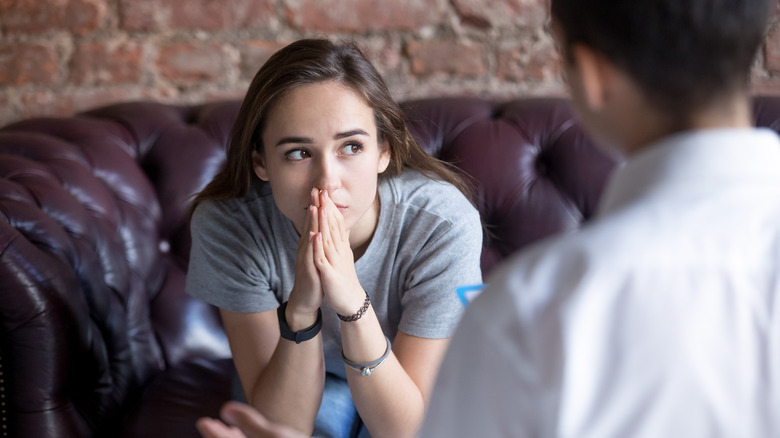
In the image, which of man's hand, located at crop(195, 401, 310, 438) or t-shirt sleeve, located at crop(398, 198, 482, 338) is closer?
man's hand, located at crop(195, 401, 310, 438)

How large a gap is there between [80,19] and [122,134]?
47 centimetres

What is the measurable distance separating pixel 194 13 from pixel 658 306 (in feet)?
6.12

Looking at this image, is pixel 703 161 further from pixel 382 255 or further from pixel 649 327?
pixel 382 255

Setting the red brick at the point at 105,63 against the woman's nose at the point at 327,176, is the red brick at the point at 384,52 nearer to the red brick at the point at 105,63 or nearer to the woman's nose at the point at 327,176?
the red brick at the point at 105,63

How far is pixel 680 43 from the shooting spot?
0.55 meters

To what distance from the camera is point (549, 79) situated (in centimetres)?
209

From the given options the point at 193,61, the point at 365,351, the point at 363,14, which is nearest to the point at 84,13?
the point at 193,61

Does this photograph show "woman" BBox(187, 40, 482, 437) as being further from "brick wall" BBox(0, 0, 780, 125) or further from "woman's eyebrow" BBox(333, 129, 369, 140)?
"brick wall" BBox(0, 0, 780, 125)

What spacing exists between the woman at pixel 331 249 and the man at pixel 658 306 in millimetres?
629

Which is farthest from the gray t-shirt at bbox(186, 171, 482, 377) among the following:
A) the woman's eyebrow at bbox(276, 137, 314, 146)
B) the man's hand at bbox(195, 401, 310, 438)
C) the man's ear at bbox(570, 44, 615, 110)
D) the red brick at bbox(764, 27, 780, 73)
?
the red brick at bbox(764, 27, 780, 73)

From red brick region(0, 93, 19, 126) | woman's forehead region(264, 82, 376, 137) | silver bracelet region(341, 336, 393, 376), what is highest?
woman's forehead region(264, 82, 376, 137)

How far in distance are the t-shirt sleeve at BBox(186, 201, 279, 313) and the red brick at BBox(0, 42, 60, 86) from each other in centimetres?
104

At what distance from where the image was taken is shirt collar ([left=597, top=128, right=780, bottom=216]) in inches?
20.9

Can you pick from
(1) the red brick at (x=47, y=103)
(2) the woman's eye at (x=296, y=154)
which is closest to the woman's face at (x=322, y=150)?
(2) the woman's eye at (x=296, y=154)
